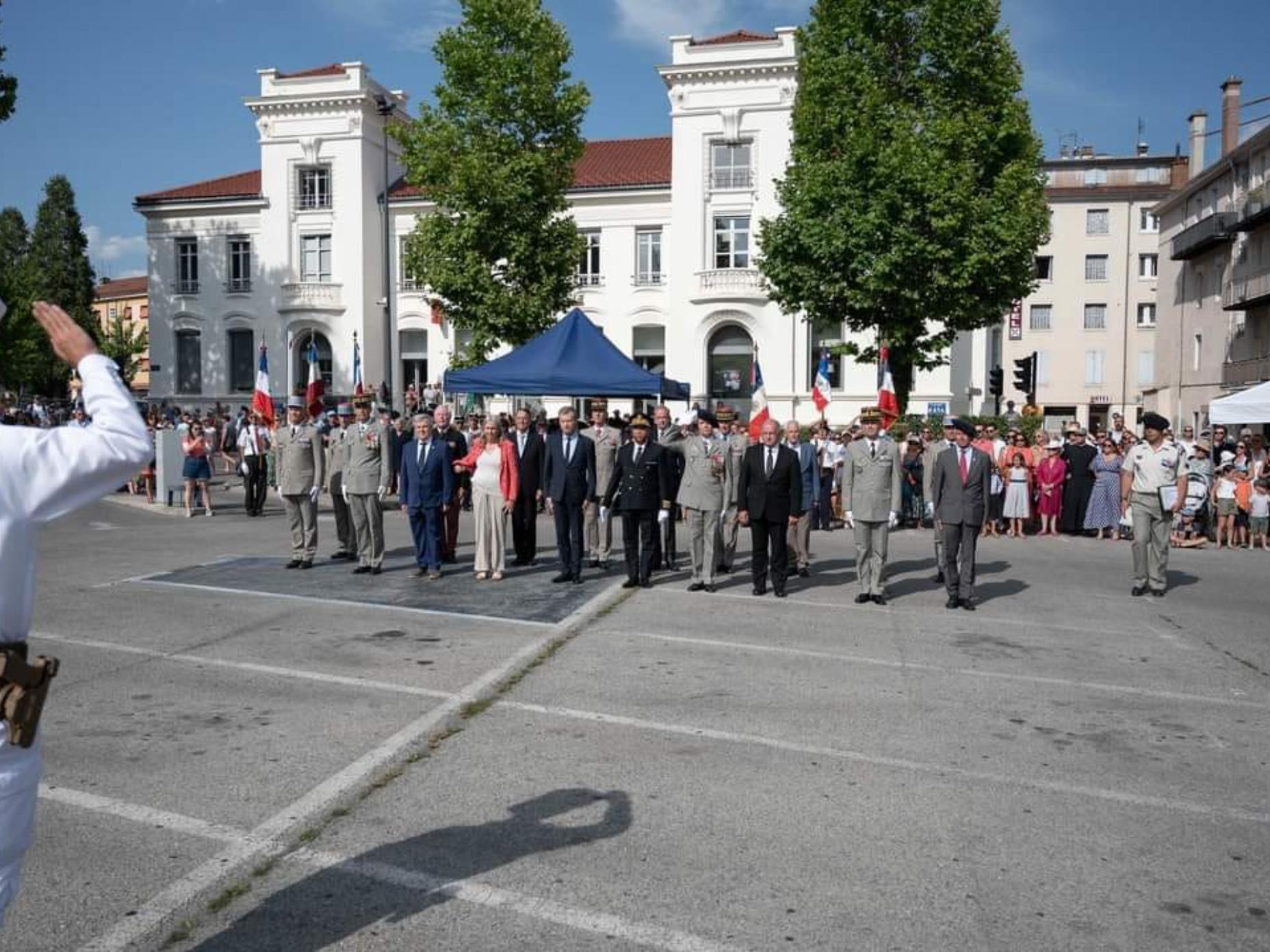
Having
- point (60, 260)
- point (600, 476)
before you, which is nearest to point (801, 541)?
point (600, 476)

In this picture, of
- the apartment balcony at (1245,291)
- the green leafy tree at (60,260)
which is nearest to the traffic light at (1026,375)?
the apartment balcony at (1245,291)

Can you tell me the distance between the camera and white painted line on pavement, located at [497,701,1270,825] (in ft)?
17.1

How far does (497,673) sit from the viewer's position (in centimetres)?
768

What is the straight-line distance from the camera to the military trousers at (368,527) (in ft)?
41.4

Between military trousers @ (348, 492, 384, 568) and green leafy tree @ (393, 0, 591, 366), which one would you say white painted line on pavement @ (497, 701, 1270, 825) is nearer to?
military trousers @ (348, 492, 384, 568)

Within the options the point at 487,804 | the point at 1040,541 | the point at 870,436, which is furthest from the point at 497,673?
the point at 1040,541

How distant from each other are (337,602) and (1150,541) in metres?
9.12

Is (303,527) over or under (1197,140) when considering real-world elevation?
under

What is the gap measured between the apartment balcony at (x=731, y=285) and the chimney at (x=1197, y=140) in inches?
1087

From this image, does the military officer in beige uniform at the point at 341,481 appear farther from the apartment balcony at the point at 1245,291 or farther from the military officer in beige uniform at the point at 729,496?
the apartment balcony at the point at 1245,291

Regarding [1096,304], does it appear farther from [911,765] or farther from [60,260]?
[60,260]

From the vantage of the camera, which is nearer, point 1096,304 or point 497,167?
point 497,167

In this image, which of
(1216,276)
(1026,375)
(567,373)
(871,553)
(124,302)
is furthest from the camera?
(124,302)

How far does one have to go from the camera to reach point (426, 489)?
12438 millimetres
